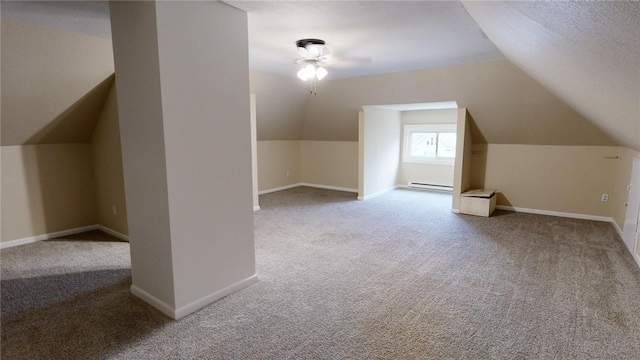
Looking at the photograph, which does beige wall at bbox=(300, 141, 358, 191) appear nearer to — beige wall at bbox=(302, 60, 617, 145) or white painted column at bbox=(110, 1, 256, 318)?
beige wall at bbox=(302, 60, 617, 145)

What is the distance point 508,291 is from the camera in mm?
2756

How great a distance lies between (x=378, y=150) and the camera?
21.9 feet

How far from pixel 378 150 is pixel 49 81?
523cm

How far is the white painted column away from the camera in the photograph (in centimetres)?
218

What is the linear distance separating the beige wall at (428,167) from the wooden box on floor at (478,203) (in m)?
1.68

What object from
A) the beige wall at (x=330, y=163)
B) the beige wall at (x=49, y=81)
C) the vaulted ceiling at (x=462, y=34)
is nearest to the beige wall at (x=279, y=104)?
the beige wall at (x=330, y=163)

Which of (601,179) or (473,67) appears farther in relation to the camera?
(601,179)

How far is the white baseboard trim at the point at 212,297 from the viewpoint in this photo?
239 centimetres

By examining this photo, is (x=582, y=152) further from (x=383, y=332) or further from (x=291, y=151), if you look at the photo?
(x=291, y=151)

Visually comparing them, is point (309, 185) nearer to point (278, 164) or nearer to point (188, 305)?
point (278, 164)

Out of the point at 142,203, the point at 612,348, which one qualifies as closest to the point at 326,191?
the point at 142,203

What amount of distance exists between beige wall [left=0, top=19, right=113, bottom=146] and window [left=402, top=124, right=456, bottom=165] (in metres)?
5.84

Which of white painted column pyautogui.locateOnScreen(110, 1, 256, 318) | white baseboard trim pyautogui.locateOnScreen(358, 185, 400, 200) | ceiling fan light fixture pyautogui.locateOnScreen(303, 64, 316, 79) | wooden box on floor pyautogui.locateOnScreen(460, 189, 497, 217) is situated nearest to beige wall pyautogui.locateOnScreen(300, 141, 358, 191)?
white baseboard trim pyautogui.locateOnScreen(358, 185, 400, 200)

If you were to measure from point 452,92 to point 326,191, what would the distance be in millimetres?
3410
